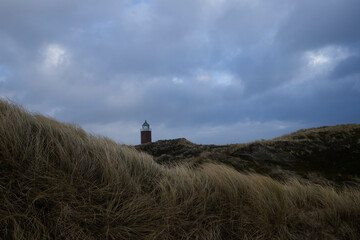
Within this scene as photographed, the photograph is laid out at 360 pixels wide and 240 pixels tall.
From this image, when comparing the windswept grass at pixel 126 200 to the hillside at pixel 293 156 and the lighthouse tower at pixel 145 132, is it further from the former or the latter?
the lighthouse tower at pixel 145 132

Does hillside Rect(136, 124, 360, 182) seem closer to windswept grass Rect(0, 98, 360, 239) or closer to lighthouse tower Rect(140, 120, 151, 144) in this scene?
windswept grass Rect(0, 98, 360, 239)

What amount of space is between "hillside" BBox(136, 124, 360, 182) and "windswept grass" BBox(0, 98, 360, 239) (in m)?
2.59

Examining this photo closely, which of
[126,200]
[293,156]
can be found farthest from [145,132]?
[126,200]

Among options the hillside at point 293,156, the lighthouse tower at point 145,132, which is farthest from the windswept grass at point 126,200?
the lighthouse tower at point 145,132

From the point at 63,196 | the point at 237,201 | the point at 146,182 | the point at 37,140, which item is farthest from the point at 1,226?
the point at 237,201

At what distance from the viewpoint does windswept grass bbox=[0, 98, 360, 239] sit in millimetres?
2287

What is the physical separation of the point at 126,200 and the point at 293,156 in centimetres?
594

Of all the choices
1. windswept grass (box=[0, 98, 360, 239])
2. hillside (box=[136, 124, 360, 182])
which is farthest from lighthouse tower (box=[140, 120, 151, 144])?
windswept grass (box=[0, 98, 360, 239])

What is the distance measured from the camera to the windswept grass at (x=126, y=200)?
229 cm

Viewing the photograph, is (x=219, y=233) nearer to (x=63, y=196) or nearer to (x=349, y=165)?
(x=63, y=196)

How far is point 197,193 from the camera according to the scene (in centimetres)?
312

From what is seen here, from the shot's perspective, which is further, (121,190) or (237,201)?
(237,201)

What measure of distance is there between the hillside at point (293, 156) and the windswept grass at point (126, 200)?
2.59 metres

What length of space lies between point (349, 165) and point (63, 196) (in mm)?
7043
